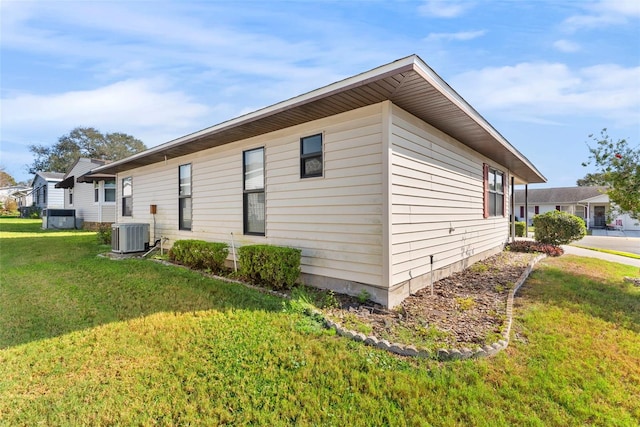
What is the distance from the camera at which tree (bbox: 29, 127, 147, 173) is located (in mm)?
41594

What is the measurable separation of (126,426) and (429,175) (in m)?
5.14

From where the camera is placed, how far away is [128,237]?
330 inches

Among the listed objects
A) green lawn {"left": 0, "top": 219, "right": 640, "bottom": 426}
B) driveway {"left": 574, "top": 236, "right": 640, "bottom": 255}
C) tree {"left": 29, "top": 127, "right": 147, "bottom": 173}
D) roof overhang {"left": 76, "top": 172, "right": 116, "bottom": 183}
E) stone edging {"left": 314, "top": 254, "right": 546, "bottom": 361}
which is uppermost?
tree {"left": 29, "top": 127, "right": 147, "bottom": 173}

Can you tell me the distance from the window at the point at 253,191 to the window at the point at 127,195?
6218 mm

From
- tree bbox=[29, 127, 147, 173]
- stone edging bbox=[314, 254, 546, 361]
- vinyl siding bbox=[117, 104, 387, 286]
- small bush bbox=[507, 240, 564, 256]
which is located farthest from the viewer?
tree bbox=[29, 127, 147, 173]

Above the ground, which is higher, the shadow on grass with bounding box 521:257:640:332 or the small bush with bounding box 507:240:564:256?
the small bush with bounding box 507:240:564:256

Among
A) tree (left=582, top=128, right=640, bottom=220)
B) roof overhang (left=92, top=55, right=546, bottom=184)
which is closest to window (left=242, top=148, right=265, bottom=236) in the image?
Answer: roof overhang (left=92, top=55, right=546, bottom=184)

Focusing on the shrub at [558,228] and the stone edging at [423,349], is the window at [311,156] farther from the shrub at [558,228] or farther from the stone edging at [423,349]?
the shrub at [558,228]

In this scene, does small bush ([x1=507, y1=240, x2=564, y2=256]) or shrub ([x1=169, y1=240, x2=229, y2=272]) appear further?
small bush ([x1=507, y1=240, x2=564, y2=256])

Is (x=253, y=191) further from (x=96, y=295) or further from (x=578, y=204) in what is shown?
(x=578, y=204)

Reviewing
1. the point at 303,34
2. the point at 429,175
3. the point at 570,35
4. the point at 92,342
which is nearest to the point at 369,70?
the point at 429,175

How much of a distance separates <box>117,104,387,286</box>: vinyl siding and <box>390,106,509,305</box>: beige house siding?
0.33 meters

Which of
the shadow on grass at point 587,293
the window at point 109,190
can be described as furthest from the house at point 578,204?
the window at point 109,190

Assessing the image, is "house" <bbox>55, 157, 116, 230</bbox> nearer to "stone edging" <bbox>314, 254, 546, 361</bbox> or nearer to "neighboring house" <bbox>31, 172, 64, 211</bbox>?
"neighboring house" <bbox>31, 172, 64, 211</bbox>
